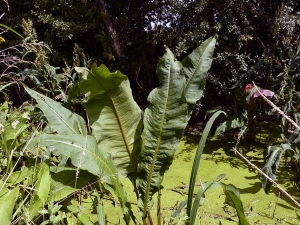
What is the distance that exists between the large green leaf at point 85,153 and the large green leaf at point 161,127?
17cm

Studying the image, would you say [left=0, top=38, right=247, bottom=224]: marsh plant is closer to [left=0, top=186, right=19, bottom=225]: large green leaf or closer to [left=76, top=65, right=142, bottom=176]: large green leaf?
[left=76, top=65, right=142, bottom=176]: large green leaf

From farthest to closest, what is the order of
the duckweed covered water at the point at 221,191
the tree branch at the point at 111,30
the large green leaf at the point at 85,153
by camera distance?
the tree branch at the point at 111,30
the duckweed covered water at the point at 221,191
the large green leaf at the point at 85,153

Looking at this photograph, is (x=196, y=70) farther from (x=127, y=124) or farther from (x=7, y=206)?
(x=7, y=206)

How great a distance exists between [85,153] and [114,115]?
30 cm

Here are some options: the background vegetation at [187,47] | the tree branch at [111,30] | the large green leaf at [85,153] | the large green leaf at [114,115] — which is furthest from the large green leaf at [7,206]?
the tree branch at [111,30]

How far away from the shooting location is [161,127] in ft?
4.71

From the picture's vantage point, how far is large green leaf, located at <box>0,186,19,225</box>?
0.97 m

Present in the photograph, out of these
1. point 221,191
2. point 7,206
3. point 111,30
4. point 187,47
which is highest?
point 111,30

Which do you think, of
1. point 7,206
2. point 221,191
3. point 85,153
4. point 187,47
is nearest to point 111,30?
point 187,47

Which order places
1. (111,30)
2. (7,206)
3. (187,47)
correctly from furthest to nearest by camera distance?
1. (111,30)
2. (187,47)
3. (7,206)

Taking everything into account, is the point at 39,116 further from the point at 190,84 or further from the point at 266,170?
the point at 266,170

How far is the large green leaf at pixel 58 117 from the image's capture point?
54.9 inches

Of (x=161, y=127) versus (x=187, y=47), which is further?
(x=187, y=47)

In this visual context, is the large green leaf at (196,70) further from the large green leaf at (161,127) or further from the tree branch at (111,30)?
the tree branch at (111,30)
